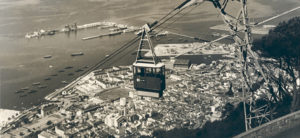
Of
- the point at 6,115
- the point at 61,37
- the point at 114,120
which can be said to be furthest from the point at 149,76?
the point at 61,37

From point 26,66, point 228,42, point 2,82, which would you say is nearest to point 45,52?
point 26,66

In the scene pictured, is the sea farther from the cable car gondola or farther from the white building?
the cable car gondola

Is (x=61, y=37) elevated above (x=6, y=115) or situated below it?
above

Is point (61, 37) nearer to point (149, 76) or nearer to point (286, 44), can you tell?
point (149, 76)

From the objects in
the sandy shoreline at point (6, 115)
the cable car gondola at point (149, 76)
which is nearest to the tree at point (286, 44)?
the cable car gondola at point (149, 76)

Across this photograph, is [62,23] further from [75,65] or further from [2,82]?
[2,82]

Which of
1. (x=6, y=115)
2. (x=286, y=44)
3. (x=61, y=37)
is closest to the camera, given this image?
(x=286, y=44)

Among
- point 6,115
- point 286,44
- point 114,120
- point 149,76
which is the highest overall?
point 286,44

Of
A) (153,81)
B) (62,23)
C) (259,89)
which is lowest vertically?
(259,89)

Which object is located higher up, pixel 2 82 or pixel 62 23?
pixel 62 23
